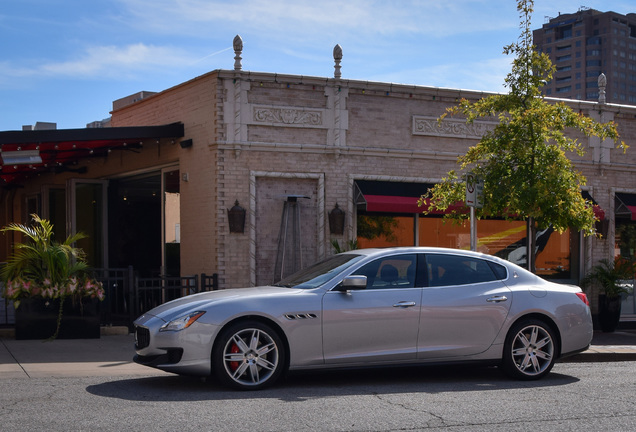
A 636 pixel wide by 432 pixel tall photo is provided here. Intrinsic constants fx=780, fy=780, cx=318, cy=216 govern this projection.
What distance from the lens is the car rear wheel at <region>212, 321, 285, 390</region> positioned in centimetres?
757

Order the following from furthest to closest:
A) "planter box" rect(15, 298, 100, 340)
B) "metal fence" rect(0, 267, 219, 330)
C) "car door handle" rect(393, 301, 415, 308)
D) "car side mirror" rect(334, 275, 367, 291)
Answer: "metal fence" rect(0, 267, 219, 330) → "planter box" rect(15, 298, 100, 340) → "car door handle" rect(393, 301, 415, 308) → "car side mirror" rect(334, 275, 367, 291)

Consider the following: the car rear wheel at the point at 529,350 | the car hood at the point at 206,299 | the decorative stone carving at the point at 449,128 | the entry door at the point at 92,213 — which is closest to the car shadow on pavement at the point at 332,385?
the car rear wheel at the point at 529,350

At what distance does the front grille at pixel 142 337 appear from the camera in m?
7.77

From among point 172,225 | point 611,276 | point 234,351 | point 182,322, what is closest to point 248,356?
point 234,351

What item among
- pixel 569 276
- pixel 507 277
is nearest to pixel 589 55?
pixel 569 276

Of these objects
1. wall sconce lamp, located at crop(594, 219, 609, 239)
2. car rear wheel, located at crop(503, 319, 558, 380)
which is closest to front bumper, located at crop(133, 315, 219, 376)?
car rear wheel, located at crop(503, 319, 558, 380)

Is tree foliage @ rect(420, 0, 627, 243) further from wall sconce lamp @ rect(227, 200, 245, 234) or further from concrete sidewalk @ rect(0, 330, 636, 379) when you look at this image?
wall sconce lamp @ rect(227, 200, 245, 234)

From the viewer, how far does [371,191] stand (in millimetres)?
15633

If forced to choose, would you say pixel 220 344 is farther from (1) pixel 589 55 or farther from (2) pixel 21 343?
(1) pixel 589 55

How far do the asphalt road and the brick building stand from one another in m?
6.34

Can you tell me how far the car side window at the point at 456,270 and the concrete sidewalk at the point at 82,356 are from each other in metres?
3.15

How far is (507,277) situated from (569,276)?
1000 centimetres

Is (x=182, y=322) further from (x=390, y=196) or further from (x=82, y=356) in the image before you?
(x=390, y=196)

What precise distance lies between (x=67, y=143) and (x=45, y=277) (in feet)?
14.4
